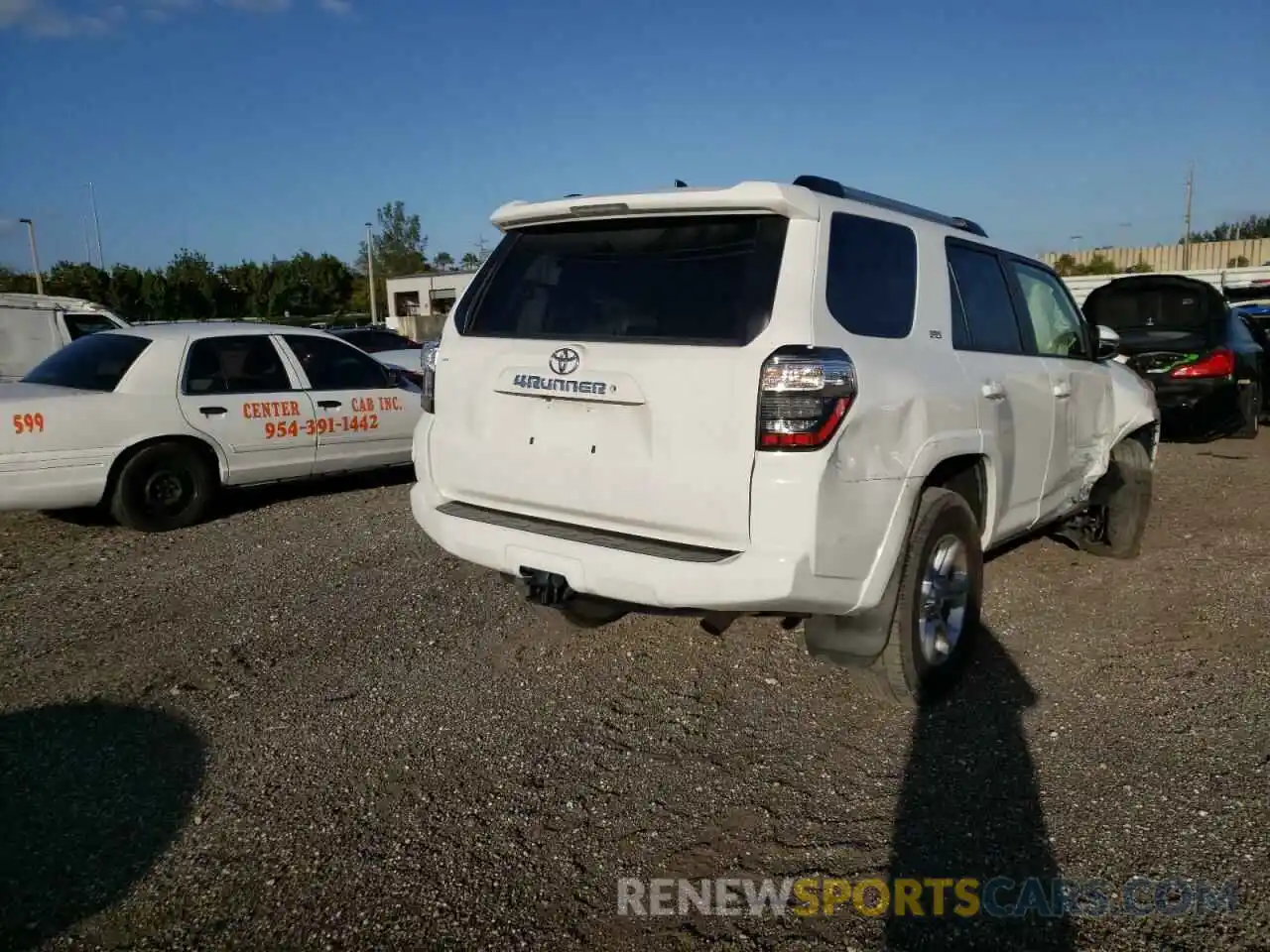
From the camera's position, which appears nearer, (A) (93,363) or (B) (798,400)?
(B) (798,400)

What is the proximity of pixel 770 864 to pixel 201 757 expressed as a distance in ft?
6.95

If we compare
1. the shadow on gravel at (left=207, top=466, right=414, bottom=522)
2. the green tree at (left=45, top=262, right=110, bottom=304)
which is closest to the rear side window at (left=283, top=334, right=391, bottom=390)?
the shadow on gravel at (left=207, top=466, right=414, bottom=522)

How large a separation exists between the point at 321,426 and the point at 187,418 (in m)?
1.10

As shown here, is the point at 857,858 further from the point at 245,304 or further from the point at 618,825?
the point at 245,304

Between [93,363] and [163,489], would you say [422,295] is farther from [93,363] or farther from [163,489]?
[163,489]

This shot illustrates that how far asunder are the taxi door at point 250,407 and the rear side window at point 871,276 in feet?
18.5

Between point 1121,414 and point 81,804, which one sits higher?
point 1121,414

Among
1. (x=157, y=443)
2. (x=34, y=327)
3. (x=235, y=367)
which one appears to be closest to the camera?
(x=157, y=443)

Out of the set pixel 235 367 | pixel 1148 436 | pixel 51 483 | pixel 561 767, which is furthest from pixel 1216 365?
pixel 51 483

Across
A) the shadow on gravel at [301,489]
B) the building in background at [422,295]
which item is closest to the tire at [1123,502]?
the shadow on gravel at [301,489]

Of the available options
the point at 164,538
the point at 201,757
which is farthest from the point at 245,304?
the point at 201,757

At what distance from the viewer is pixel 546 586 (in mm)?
3602

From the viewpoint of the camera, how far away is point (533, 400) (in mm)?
3684

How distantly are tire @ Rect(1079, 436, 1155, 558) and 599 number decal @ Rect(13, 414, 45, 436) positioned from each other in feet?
22.4
